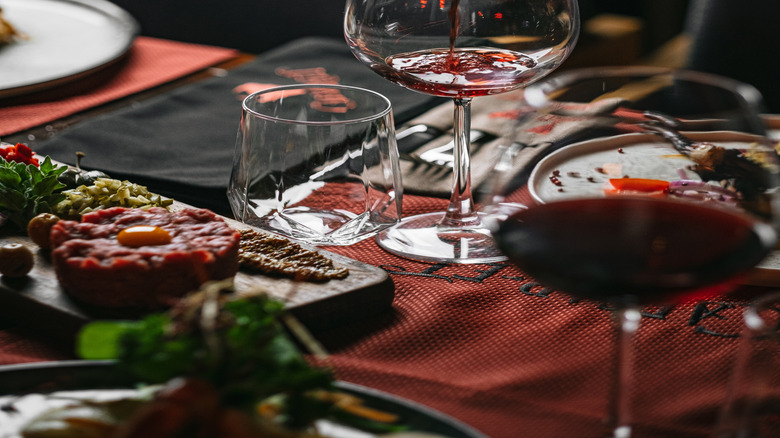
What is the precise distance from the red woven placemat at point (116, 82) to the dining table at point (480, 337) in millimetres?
80

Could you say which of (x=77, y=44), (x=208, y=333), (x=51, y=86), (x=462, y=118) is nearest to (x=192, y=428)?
(x=208, y=333)

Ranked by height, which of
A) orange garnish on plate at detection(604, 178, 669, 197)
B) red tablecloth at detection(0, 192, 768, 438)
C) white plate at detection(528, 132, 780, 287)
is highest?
white plate at detection(528, 132, 780, 287)

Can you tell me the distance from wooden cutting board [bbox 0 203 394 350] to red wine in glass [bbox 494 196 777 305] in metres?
0.24

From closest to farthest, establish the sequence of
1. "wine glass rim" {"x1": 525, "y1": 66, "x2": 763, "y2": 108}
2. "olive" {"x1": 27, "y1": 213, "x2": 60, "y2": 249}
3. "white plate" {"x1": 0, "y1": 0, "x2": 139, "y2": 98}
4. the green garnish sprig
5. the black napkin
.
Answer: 1. the green garnish sprig
2. "wine glass rim" {"x1": 525, "y1": 66, "x2": 763, "y2": 108}
3. "olive" {"x1": 27, "y1": 213, "x2": 60, "y2": 249}
4. the black napkin
5. "white plate" {"x1": 0, "y1": 0, "x2": 139, "y2": 98}

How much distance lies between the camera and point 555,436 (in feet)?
2.00

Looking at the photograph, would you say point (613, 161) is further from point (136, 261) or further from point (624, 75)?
point (136, 261)

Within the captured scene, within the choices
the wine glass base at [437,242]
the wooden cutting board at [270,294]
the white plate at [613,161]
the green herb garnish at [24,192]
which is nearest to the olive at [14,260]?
the wooden cutting board at [270,294]

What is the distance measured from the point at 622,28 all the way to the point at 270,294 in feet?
8.52

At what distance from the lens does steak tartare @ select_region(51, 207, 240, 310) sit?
0.72 m

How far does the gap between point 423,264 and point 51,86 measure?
0.85 meters

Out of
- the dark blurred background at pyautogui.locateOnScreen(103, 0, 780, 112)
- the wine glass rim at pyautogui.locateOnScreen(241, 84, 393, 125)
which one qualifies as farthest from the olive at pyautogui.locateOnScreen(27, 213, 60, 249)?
the dark blurred background at pyautogui.locateOnScreen(103, 0, 780, 112)

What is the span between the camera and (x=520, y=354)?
0.75 metres

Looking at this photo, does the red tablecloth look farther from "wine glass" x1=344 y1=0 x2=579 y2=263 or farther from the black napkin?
the black napkin

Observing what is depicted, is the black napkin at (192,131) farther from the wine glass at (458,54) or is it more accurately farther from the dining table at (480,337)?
the wine glass at (458,54)
